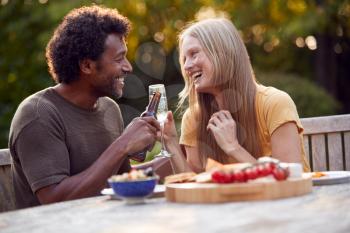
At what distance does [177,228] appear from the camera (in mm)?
2756

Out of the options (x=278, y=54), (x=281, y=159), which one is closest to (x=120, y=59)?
(x=281, y=159)

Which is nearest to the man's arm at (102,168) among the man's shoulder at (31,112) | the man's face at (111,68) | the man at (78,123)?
the man at (78,123)

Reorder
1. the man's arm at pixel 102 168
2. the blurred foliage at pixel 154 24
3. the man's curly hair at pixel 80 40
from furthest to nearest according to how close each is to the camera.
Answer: the blurred foliage at pixel 154 24 → the man's curly hair at pixel 80 40 → the man's arm at pixel 102 168

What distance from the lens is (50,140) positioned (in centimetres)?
423

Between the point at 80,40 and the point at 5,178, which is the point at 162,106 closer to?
the point at 80,40

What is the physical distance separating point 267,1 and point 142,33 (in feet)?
9.67

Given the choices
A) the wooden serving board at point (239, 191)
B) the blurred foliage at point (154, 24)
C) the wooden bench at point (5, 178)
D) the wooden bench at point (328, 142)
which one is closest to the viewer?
the wooden serving board at point (239, 191)

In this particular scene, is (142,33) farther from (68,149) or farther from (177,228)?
(177,228)

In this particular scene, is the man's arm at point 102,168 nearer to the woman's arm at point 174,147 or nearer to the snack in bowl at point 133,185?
the woman's arm at point 174,147

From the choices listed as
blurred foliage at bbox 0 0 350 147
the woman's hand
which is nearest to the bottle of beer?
the woman's hand

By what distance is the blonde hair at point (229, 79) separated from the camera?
4551mm

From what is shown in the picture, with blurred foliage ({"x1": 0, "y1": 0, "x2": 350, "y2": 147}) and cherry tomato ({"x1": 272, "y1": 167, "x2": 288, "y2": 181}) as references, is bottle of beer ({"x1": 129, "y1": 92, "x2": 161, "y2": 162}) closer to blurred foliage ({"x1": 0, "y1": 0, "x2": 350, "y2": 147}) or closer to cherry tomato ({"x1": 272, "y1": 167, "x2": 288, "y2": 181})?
cherry tomato ({"x1": 272, "y1": 167, "x2": 288, "y2": 181})

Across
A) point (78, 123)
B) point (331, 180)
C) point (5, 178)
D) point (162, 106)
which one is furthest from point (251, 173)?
point (5, 178)

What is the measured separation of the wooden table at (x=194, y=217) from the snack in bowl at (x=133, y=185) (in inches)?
1.9
